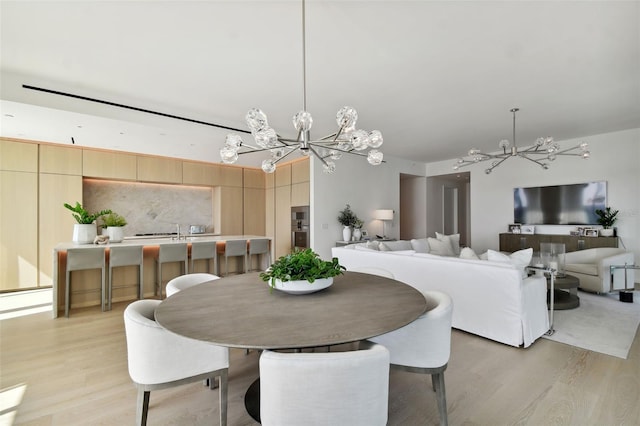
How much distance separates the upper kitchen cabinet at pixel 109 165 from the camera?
18.3 ft

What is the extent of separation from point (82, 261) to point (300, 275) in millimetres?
3623

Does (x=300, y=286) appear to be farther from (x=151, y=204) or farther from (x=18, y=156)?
(x=18, y=156)

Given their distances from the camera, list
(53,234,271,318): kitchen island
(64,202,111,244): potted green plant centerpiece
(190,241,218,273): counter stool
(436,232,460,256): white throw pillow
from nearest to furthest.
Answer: (53,234,271,318): kitchen island, (64,202,111,244): potted green plant centerpiece, (190,241,218,273): counter stool, (436,232,460,256): white throw pillow

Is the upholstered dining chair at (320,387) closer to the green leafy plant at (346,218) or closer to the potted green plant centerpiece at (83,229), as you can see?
the potted green plant centerpiece at (83,229)

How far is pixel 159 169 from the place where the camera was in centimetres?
632

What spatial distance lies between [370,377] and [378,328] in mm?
240

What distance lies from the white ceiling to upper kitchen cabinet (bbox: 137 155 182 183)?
4.34 feet

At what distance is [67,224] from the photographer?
538cm

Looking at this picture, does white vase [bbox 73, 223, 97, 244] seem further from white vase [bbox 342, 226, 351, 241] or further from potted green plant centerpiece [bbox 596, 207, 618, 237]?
potted green plant centerpiece [bbox 596, 207, 618, 237]

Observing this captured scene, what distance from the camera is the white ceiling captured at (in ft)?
7.35

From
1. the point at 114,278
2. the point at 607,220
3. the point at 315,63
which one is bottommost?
the point at 114,278

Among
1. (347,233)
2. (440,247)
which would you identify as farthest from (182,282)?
(440,247)

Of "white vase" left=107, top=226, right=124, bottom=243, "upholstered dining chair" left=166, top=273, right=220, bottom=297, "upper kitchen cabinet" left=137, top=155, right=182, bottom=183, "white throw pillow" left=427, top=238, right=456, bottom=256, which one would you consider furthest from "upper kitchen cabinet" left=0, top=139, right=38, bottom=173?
"white throw pillow" left=427, top=238, right=456, bottom=256

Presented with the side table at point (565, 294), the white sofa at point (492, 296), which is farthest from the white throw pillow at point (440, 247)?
the white sofa at point (492, 296)
